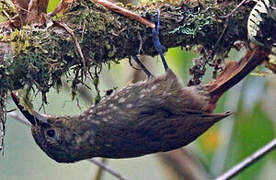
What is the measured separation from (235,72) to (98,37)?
0.74 meters

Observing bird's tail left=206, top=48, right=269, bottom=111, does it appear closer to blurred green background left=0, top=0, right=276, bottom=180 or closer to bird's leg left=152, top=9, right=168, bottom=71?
blurred green background left=0, top=0, right=276, bottom=180

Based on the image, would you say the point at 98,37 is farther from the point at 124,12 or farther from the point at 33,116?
the point at 33,116

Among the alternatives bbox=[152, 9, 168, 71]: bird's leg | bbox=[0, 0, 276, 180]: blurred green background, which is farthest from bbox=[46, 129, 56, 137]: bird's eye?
bbox=[152, 9, 168, 71]: bird's leg

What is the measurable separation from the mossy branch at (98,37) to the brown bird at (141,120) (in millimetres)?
302

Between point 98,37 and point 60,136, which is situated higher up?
point 98,37

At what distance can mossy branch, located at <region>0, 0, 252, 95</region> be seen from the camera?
2.47 metres

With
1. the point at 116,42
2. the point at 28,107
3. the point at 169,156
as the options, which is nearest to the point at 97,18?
the point at 116,42

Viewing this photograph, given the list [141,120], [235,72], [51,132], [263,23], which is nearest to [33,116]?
[51,132]

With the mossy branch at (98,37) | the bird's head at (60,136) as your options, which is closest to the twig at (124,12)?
the mossy branch at (98,37)

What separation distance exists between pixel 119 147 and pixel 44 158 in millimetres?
2935

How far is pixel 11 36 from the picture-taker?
2.46m

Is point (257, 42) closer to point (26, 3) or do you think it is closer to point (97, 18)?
point (97, 18)

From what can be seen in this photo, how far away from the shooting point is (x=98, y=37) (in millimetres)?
2621

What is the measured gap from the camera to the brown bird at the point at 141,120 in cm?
304
